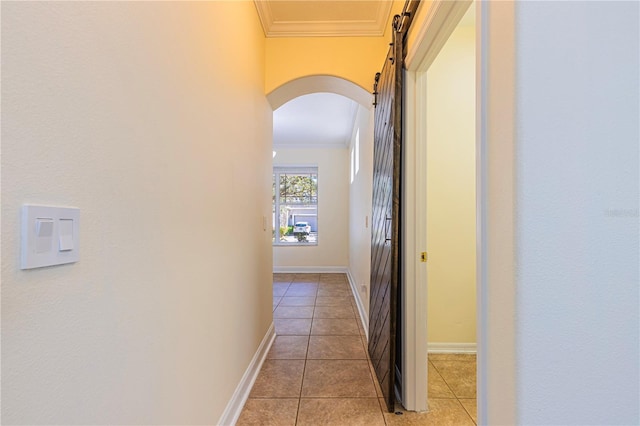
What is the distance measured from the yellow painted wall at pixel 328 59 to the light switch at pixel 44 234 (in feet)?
7.40

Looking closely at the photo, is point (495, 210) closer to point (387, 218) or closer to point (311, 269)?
point (387, 218)

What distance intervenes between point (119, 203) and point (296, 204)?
19.2 ft

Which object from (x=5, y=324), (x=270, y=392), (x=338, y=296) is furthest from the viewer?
(x=338, y=296)

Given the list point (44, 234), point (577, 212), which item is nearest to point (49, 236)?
point (44, 234)

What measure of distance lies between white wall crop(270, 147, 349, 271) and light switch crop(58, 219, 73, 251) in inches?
230

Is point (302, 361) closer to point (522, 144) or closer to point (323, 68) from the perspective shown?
point (522, 144)

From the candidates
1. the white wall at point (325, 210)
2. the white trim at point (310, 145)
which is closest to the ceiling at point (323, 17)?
the white trim at point (310, 145)

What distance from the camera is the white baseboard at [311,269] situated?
20.9ft

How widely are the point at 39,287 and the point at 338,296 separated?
165 inches

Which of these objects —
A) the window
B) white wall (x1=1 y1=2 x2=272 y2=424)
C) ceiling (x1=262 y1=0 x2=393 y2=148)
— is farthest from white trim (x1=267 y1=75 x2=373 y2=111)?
the window

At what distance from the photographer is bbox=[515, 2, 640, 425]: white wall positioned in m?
0.74

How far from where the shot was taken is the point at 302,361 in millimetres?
2465

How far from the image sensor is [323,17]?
241cm

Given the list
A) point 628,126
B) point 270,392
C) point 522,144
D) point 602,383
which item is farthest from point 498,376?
point 270,392
